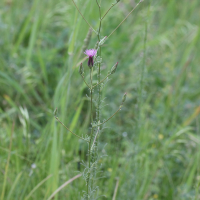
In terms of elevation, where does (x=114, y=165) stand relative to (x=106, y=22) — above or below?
below

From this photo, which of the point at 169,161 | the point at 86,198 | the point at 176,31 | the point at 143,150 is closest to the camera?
the point at 86,198

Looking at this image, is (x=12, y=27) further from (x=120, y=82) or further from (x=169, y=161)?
(x=169, y=161)

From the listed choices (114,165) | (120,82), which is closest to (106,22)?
(120,82)

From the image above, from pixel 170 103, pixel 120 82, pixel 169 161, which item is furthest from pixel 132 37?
pixel 169 161

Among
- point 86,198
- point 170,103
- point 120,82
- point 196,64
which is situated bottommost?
point 86,198

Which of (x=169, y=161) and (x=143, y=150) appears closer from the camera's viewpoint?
(x=143, y=150)

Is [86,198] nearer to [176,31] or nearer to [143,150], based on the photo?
[143,150]

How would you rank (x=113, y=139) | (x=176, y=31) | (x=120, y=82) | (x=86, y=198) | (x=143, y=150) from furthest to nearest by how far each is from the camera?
(x=176, y=31) → (x=120, y=82) → (x=113, y=139) → (x=143, y=150) → (x=86, y=198)
